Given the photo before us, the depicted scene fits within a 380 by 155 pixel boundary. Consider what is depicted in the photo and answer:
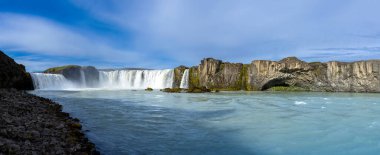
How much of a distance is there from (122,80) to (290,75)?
3405 centimetres

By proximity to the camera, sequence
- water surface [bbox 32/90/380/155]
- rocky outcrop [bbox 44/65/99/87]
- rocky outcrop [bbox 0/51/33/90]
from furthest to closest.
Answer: rocky outcrop [bbox 44/65/99/87], rocky outcrop [bbox 0/51/33/90], water surface [bbox 32/90/380/155]

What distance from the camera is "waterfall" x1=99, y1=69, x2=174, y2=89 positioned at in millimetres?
64250

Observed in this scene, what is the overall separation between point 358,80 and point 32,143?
5301cm

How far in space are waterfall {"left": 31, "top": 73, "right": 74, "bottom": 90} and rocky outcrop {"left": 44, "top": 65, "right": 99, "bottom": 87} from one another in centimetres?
393

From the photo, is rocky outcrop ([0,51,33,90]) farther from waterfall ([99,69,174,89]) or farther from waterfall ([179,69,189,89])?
waterfall ([179,69,189,89])

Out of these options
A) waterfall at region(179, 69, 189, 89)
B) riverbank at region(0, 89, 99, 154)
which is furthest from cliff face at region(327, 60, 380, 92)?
riverbank at region(0, 89, 99, 154)

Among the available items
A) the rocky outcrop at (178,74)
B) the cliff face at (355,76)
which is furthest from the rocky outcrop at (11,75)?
the cliff face at (355,76)

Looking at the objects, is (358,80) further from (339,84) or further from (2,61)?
(2,61)

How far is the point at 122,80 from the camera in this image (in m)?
69.4

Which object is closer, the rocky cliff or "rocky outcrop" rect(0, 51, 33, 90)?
"rocky outcrop" rect(0, 51, 33, 90)

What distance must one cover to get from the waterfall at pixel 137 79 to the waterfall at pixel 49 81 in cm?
797

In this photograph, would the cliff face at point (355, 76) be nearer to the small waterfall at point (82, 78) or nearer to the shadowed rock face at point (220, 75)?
the shadowed rock face at point (220, 75)

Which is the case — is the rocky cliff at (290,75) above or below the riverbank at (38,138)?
above

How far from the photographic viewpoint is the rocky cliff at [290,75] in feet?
169
